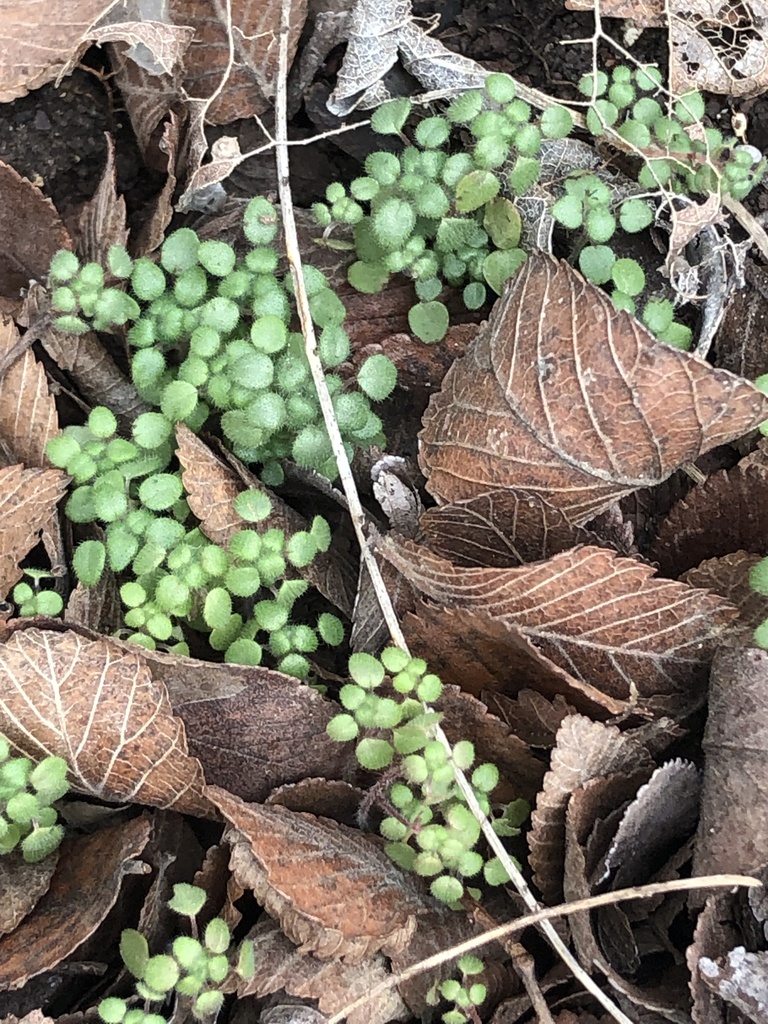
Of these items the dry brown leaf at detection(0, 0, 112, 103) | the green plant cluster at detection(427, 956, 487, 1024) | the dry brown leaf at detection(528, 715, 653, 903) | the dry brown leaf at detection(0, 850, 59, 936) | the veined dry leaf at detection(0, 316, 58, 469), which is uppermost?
the dry brown leaf at detection(0, 0, 112, 103)

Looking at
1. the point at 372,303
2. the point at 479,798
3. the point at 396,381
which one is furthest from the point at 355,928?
the point at 372,303

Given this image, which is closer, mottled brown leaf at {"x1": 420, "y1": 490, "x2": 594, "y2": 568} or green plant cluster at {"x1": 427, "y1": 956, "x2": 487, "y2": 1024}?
green plant cluster at {"x1": 427, "y1": 956, "x2": 487, "y2": 1024}

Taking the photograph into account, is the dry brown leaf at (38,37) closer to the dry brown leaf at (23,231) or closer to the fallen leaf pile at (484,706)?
the dry brown leaf at (23,231)

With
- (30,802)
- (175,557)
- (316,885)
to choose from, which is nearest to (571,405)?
(175,557)

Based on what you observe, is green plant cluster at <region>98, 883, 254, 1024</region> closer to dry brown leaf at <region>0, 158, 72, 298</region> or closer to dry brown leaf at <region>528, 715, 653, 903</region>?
dry brown leaf at <region>528, 715, 653, 903</region>

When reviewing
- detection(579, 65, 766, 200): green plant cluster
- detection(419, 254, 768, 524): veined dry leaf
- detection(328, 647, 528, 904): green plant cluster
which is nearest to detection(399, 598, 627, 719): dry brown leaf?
detection(328, 647, 528, 904): green plant cluster

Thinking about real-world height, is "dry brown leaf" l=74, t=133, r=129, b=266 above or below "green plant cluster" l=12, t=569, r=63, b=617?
above

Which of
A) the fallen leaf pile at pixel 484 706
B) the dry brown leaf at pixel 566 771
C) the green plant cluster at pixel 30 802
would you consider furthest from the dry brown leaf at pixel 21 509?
the dry brown leaf at pixel 566 771
